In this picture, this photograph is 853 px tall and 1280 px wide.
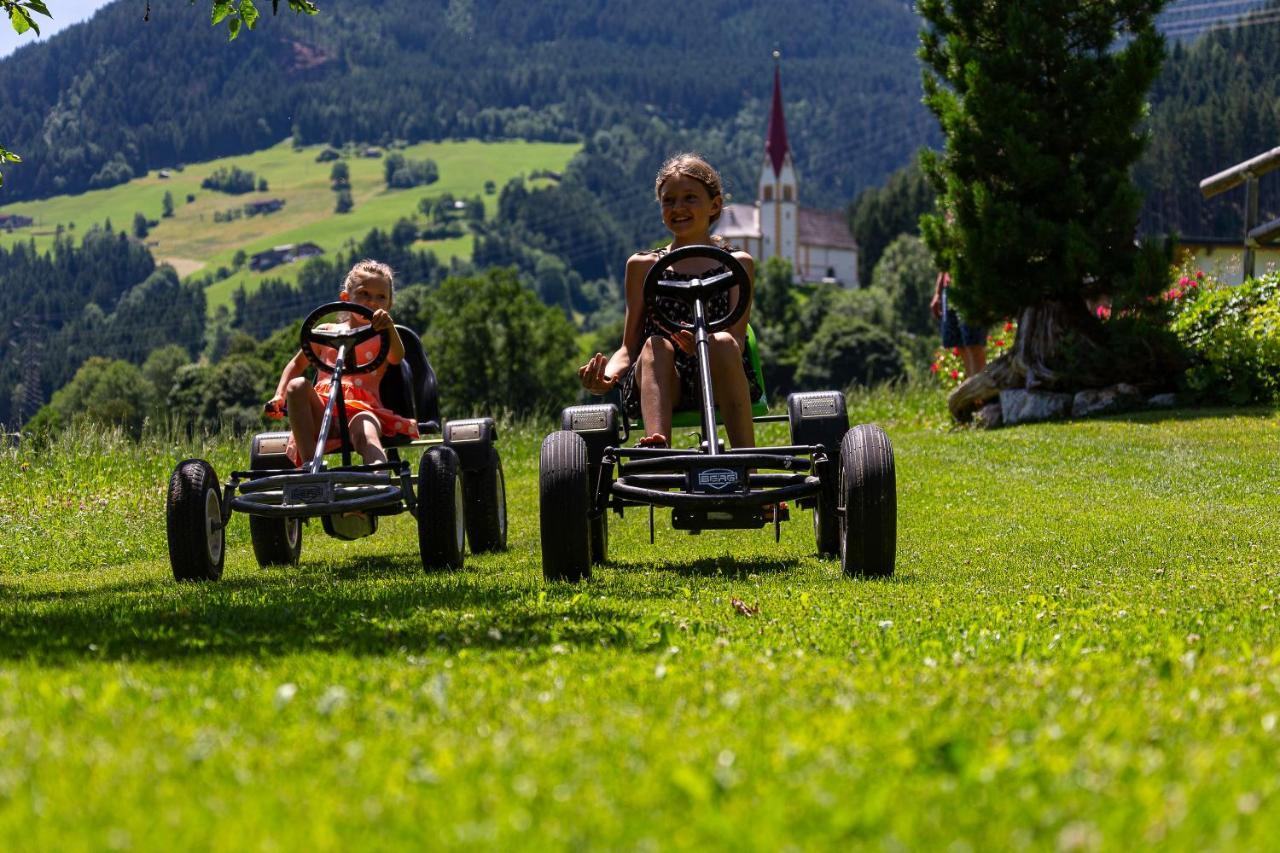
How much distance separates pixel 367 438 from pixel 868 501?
3676mm

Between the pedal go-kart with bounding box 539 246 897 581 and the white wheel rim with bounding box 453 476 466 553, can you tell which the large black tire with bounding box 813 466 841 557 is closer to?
the pedal go-kart with bounding box 539 246 897 581

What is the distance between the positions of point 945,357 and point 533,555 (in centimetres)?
1516

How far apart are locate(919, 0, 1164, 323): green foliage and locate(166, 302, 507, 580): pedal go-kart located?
1130 centimetres

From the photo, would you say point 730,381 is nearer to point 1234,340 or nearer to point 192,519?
point 192,519

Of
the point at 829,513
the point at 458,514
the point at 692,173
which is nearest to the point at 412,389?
the point at 458,514

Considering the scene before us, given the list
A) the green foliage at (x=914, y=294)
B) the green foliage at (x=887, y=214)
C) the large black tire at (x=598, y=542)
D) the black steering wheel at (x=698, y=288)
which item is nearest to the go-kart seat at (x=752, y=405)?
the black steering wheel at (x=698, y=288)

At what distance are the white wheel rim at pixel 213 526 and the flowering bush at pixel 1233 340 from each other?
1255cm

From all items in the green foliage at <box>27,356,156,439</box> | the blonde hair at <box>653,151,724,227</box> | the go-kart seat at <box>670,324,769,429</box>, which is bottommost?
the green foliage at <box>27,356,156,439</box>

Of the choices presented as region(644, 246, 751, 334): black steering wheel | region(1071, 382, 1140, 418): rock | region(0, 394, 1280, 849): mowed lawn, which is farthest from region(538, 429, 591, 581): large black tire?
region(1071, 382, 1140, 418): rock

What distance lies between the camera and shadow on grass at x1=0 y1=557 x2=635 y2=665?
483cm

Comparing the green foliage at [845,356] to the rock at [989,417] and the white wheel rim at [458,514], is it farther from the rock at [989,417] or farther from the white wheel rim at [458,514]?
the white wheel rim at [458,514]

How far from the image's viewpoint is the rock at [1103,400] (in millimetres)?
18391

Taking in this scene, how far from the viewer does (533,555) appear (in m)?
9.51

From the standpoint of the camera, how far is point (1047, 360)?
19.6 m
